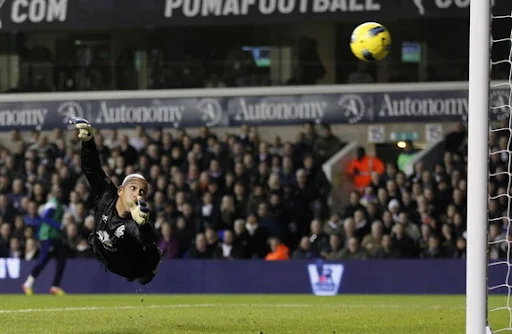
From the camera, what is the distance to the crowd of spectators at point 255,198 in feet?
64.6

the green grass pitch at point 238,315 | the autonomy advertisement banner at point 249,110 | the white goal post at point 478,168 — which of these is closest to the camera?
the white goal post at point 478,168

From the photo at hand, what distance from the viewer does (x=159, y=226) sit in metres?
20.4

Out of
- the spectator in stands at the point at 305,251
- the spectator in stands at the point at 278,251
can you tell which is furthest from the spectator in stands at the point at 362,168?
the spectator in stands at the point at 278,251

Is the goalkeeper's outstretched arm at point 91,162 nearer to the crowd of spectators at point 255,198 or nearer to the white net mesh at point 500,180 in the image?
the white net mesh at point 500,180

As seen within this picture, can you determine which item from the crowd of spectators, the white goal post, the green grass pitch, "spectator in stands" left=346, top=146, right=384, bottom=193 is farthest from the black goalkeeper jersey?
"spectator in stands" left=346, top=146, right=384, bottom=193

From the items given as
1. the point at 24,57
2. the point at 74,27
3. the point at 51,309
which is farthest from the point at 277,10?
the point at 51,309

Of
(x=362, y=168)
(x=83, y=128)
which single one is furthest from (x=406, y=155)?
(x=83, y=128)

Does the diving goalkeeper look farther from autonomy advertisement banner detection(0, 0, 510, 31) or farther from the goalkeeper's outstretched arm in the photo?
autonomy advertisement banner detection(0, 0, 510, 31)

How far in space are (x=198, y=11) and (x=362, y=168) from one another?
4.70 m

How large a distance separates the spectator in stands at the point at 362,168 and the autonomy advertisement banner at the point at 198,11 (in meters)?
2.79

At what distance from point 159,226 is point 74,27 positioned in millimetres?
5305

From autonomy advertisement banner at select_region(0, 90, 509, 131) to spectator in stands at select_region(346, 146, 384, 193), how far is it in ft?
4.70

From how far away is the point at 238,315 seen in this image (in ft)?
42.5

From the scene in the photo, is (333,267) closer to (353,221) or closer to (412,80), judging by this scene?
(353,221)
